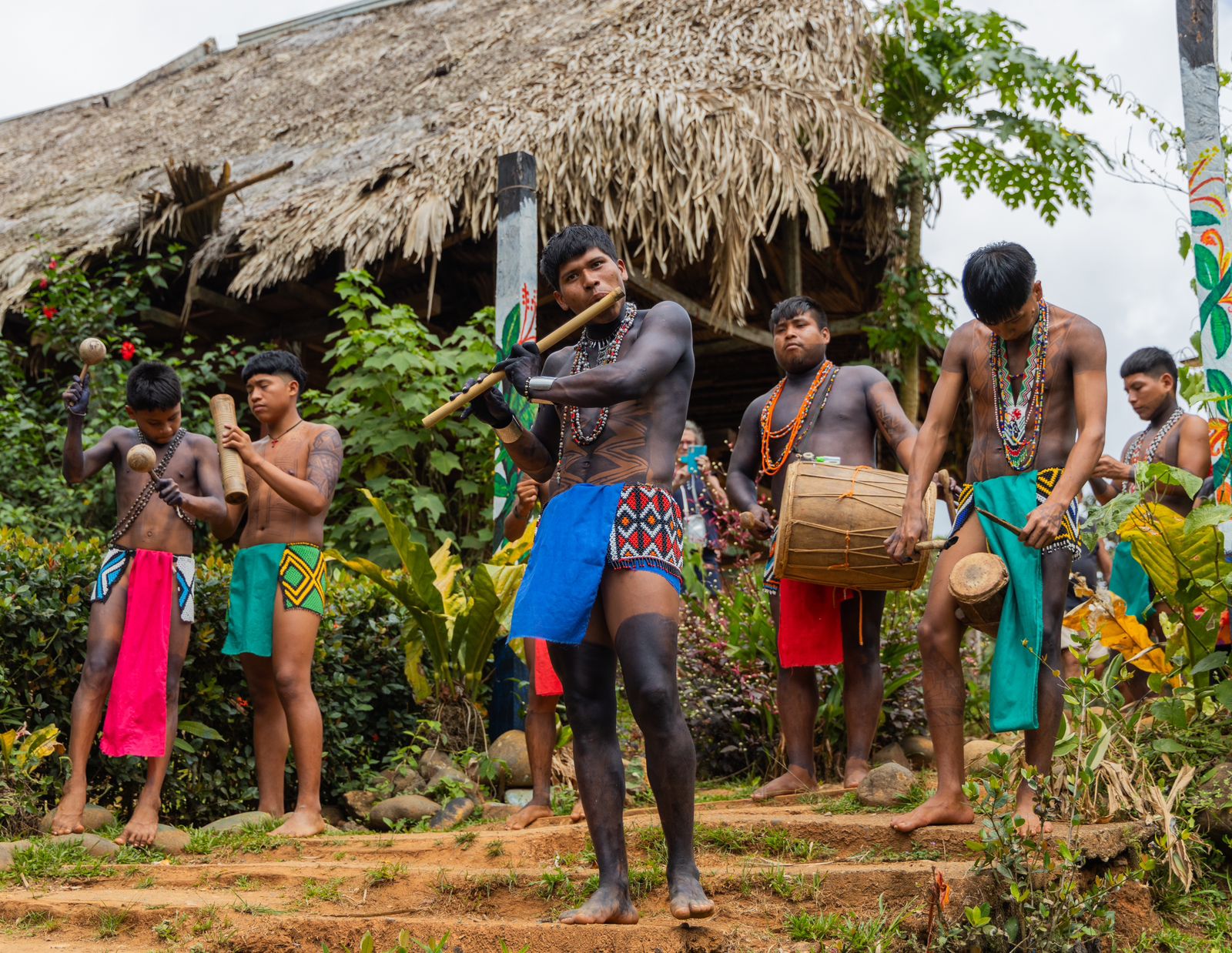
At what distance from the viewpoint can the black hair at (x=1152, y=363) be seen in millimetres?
5719

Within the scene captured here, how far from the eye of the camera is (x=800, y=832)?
372cm

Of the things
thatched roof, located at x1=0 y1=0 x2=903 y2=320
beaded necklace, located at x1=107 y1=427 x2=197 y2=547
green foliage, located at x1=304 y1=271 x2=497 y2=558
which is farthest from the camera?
thatched roof, located at x1=0 y1=0 x2=903 y2=320

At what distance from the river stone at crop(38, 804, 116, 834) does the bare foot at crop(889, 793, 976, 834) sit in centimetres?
290

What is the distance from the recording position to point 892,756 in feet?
18.5

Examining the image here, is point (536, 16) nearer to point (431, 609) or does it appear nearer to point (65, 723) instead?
point (431, 609)

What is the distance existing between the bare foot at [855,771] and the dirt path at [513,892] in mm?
508

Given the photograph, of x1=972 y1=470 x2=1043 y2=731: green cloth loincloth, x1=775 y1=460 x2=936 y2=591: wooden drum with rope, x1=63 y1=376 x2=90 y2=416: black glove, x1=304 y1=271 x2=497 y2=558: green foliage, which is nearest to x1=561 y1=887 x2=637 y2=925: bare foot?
x1=972 y1=470 x2=1043 y2=731: green cloth loincloth

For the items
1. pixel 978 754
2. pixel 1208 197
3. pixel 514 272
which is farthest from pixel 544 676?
pixel 1208 197

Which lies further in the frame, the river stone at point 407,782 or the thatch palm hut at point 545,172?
the thatch palm hut at point 545,172

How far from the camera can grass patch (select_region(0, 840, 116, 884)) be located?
3.66m

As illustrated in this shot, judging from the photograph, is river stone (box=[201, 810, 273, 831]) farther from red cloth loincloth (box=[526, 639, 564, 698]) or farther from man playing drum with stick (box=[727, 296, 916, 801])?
man playing drum with stick (box=[727, 296, 916, 801])

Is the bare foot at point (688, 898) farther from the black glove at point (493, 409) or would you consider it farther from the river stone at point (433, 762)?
the river stone at point (433, 762)

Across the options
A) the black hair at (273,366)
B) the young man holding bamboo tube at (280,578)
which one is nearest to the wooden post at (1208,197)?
the young man holding bamboo tube at (280,578)

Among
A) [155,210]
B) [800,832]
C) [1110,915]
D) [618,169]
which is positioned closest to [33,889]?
[800,832]
